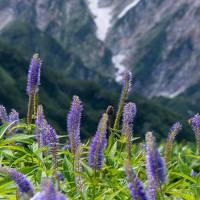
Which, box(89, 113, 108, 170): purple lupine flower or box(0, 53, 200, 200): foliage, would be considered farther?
box(89, 113, 108, 170): purple lupine flower

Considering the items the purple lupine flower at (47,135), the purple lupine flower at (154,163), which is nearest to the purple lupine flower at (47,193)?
the purple lupine flower at (154,163)

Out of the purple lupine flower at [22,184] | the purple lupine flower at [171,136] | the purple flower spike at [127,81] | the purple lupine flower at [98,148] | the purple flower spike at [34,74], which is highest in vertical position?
the purple flower spike at [34,74]

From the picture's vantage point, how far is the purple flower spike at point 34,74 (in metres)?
6.80

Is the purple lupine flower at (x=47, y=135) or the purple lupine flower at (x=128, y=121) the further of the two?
the purple lupine flower at (x=128, y=121)

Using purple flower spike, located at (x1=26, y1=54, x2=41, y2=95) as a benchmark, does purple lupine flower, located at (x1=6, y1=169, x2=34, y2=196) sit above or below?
below

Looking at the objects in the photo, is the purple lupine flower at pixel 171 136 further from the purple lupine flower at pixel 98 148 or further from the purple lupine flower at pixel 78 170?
the purple lupine flower at pixel 98 148

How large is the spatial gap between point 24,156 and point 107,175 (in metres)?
0.84

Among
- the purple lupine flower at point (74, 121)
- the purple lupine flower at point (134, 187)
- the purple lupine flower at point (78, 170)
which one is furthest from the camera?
the purple lupine flower at point (74, 121)

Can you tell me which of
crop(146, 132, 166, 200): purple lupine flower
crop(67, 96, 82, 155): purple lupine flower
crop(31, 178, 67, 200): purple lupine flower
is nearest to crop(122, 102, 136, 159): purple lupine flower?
crop(67, 96, 82, 155): purple lupine flower

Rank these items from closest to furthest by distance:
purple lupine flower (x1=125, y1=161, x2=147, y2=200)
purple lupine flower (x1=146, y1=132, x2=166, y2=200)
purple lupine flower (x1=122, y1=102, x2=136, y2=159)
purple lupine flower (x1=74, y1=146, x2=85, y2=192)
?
1. purple lupine flower (x1=125, y1=161, x2=147, y2=200)
2. purple lupine flower (x1=146, y1=132, x2=166, y2=200)
3. purple lupine flower (x1=74, y1=146, x2=85, y2=192)
4. purple lupine flower (x1=122, y1=102, x2=136, y2=159)

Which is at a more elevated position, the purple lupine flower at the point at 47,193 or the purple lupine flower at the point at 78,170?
the purple lupine flower at the point at 78,170

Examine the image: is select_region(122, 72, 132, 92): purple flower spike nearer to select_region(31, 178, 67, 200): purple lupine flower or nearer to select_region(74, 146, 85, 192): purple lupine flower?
select_region(74, 146, 85, 192): purple lupine flower

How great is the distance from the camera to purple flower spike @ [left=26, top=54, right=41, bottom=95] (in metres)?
6.80

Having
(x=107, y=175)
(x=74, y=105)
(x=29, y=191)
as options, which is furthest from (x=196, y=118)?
(x=29, y=191)
